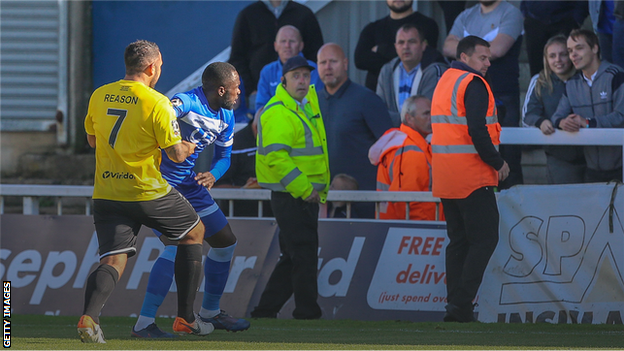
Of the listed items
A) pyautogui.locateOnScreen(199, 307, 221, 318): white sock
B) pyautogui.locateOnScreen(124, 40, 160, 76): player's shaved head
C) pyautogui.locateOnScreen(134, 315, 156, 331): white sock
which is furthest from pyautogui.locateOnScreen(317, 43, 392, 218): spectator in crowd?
pyautogui.locateOnScreen(124, 40, 160, 76): player's shaved head

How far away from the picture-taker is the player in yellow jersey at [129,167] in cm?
527

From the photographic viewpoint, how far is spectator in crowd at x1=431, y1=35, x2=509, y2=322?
6859 millimetres

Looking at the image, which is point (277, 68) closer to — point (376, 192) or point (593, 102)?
point (376, 192)

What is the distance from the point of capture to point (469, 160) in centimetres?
695

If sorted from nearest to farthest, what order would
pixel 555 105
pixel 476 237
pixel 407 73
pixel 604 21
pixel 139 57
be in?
1. pixel 139 57
2. pixel 476 237
3. pixel 555 105
4. pixel 604 21
5. pixel 407 73

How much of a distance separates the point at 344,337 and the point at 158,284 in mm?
1318

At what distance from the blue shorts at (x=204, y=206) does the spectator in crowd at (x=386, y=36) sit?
412cm

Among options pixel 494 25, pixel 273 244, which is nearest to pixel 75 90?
pixel 273 244

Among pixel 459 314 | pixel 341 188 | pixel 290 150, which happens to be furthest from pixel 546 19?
pixel 459 314

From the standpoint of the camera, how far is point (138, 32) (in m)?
11.9

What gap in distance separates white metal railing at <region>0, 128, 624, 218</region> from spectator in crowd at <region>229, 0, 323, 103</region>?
2096 mm

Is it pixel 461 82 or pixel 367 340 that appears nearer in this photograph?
pixel 367 340

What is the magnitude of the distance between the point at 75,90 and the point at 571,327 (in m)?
7.37

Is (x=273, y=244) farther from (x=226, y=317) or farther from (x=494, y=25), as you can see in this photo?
(x=494, y=25)
